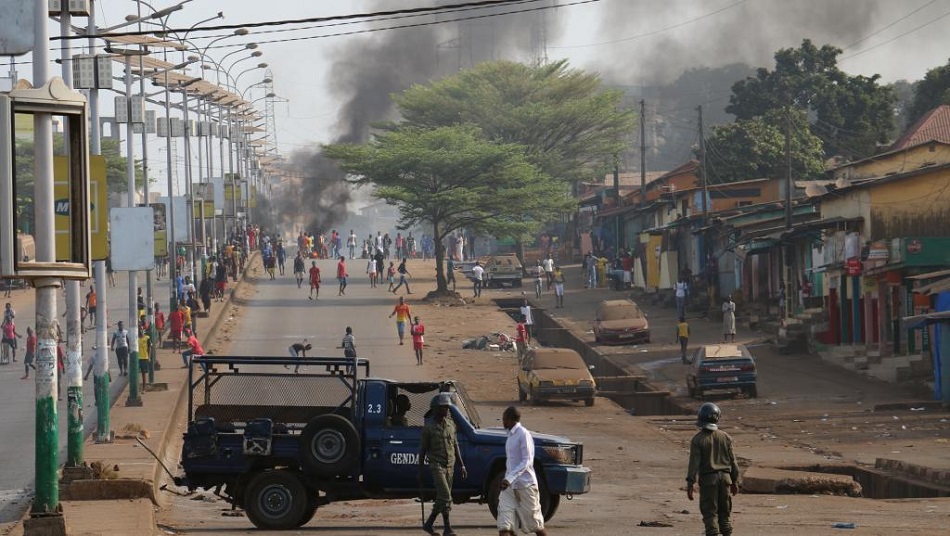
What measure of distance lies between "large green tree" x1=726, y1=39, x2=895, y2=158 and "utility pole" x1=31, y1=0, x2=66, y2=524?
74227 millimetres

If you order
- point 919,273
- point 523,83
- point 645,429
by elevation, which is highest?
point 523,83

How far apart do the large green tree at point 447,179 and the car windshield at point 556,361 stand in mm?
27133

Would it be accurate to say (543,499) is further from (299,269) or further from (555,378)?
(299,269)

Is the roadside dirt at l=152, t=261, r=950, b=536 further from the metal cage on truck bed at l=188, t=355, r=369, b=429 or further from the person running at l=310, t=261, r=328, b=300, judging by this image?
the person running at l=310, t=261, r=328, b=300

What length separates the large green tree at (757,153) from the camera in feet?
253

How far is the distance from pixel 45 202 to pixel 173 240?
3673cm

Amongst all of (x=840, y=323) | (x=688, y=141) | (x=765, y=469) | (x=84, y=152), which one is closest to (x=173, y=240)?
(x=840, y=323)

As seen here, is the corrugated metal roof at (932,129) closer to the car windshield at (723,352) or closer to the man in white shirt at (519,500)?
the car windshield at (723,352)

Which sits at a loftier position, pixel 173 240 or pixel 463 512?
pixel 173 240

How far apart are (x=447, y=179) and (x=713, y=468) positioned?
54461mm

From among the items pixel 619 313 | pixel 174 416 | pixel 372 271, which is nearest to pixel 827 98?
pixel 372 271

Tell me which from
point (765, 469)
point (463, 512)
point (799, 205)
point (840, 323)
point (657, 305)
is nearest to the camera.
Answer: point (463, 512)

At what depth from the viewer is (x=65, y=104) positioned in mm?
14062

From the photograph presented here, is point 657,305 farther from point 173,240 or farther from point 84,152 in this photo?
point 84,152
